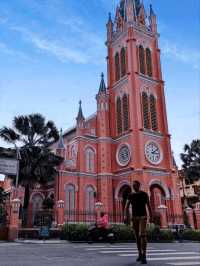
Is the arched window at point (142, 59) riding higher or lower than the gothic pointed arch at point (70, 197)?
higher

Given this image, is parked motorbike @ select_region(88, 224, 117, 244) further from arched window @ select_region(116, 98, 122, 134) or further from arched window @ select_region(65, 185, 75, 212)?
arched window @ select_region(116, 98, 122, 134)

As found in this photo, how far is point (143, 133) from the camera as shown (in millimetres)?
33219

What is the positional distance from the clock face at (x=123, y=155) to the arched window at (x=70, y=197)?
6274 millimetres

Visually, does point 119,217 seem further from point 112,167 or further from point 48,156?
point 48,156

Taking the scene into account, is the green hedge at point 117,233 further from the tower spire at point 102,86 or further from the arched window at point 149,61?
the arched window at point 149,61

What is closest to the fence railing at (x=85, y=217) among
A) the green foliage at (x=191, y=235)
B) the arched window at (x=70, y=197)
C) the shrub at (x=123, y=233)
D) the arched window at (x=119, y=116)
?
the arched window at (x=70, y=197)

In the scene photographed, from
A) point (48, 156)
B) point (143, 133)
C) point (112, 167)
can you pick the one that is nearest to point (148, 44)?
point (143, 133)

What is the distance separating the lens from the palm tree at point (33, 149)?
78.5 feet

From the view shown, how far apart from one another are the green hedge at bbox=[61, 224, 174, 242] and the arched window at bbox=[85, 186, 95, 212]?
39.8 ft

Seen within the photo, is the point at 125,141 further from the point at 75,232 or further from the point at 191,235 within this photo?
the point at 75,232

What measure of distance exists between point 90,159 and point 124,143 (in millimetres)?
4336

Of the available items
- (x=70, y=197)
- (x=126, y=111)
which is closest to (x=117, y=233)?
(x=70, y=197)

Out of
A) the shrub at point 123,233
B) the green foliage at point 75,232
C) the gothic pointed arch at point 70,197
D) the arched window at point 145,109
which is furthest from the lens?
→ the arched window at point 145,109

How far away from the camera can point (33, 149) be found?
25250 millimetres
